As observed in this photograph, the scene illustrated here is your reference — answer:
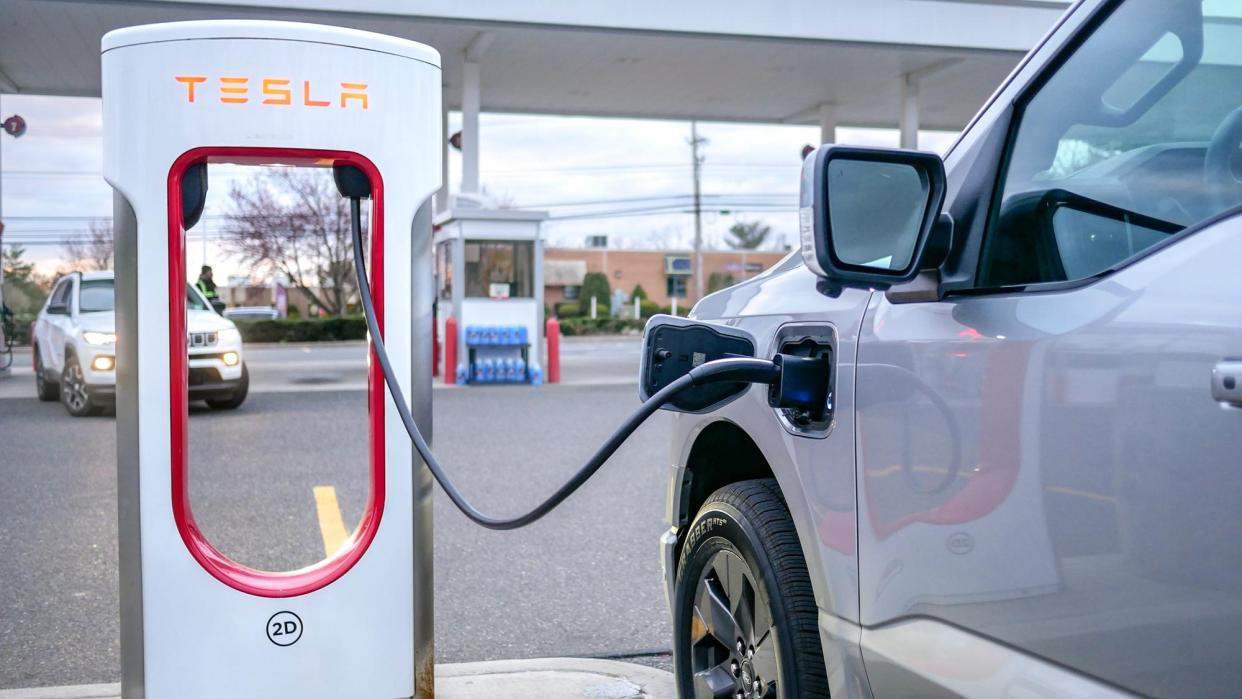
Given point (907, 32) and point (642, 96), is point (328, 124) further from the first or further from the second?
point (642, 96)

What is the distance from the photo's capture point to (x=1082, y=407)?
161 cm

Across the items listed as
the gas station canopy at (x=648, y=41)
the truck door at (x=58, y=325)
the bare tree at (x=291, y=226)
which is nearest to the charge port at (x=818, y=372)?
the truck door at (x=58, y=325)

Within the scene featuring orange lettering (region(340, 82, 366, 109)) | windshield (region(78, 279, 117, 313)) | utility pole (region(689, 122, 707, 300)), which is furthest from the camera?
utility pole (region(689, 122, 707, 300))

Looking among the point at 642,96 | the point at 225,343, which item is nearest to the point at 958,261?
the point at 225,343

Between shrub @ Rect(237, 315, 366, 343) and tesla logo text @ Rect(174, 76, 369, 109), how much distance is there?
32.5m

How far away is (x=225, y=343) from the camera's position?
12.3m

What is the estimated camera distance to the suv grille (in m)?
12.1

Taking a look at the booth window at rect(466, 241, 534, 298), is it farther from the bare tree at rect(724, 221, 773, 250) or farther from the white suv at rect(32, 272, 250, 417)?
the bare tree at rect(724, 221, 773, 250)

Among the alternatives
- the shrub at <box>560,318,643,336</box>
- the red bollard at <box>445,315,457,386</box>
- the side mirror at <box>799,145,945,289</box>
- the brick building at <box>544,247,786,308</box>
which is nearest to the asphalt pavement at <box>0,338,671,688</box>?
the side mirror at <box>799,145,945,289</box>

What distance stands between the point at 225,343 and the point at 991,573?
11570 millimetres

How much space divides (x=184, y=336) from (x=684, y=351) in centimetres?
165

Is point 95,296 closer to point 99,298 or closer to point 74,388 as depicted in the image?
point 99,298

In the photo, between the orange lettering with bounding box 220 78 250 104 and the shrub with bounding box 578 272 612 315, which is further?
the shrub with bounding box 578 272 612 315

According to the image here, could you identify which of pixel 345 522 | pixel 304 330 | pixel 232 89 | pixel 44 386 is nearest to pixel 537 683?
pixel 232 89
